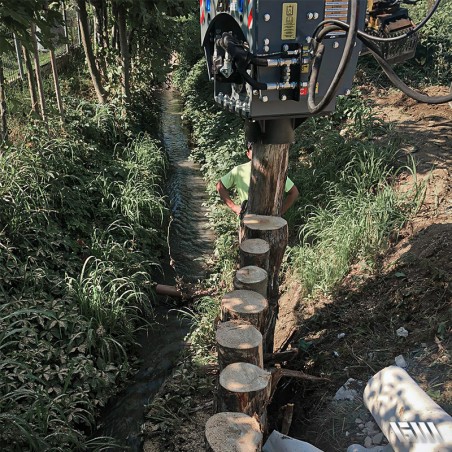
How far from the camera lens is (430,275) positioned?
12.1 feet

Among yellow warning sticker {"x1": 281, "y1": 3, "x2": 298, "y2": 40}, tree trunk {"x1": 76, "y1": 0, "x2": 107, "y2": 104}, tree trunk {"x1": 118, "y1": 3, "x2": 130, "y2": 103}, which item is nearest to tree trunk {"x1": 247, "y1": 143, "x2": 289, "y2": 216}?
yellow warning sticker {"x1": 281, "y1": 3, "x2": 298, "y2": 40}

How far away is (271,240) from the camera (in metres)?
3.49

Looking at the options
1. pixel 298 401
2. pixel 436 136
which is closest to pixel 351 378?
pixel 298 401

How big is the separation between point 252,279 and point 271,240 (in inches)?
15.9

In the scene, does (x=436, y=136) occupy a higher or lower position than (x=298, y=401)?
higher

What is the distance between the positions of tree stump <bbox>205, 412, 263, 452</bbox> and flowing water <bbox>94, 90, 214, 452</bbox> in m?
1.67

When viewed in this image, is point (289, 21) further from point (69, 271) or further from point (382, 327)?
point (69, 271)

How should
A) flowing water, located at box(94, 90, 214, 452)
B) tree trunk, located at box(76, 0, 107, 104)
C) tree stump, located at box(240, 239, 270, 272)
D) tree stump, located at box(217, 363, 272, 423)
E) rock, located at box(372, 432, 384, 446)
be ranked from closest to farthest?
tree stump, located at box(217, 363, 272, 423)
rock, located at box(372, 432, 384, 446)
tree stump, located at box(240, 239, 270, 272)
flowing water, located at box(94, 90, 214, 452)
tree trunk, located at box(76, 0, 107, 104)

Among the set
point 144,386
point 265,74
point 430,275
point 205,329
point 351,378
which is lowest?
point 144,386

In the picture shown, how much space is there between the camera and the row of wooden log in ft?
7.50

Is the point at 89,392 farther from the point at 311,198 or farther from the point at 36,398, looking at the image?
the point at 311,198

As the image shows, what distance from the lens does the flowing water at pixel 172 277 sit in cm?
401

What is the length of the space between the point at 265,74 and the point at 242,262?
132 centimetres

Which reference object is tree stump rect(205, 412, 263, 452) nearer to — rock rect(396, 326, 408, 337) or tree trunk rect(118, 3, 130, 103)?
rock rect(396, 326, 408, 337)
